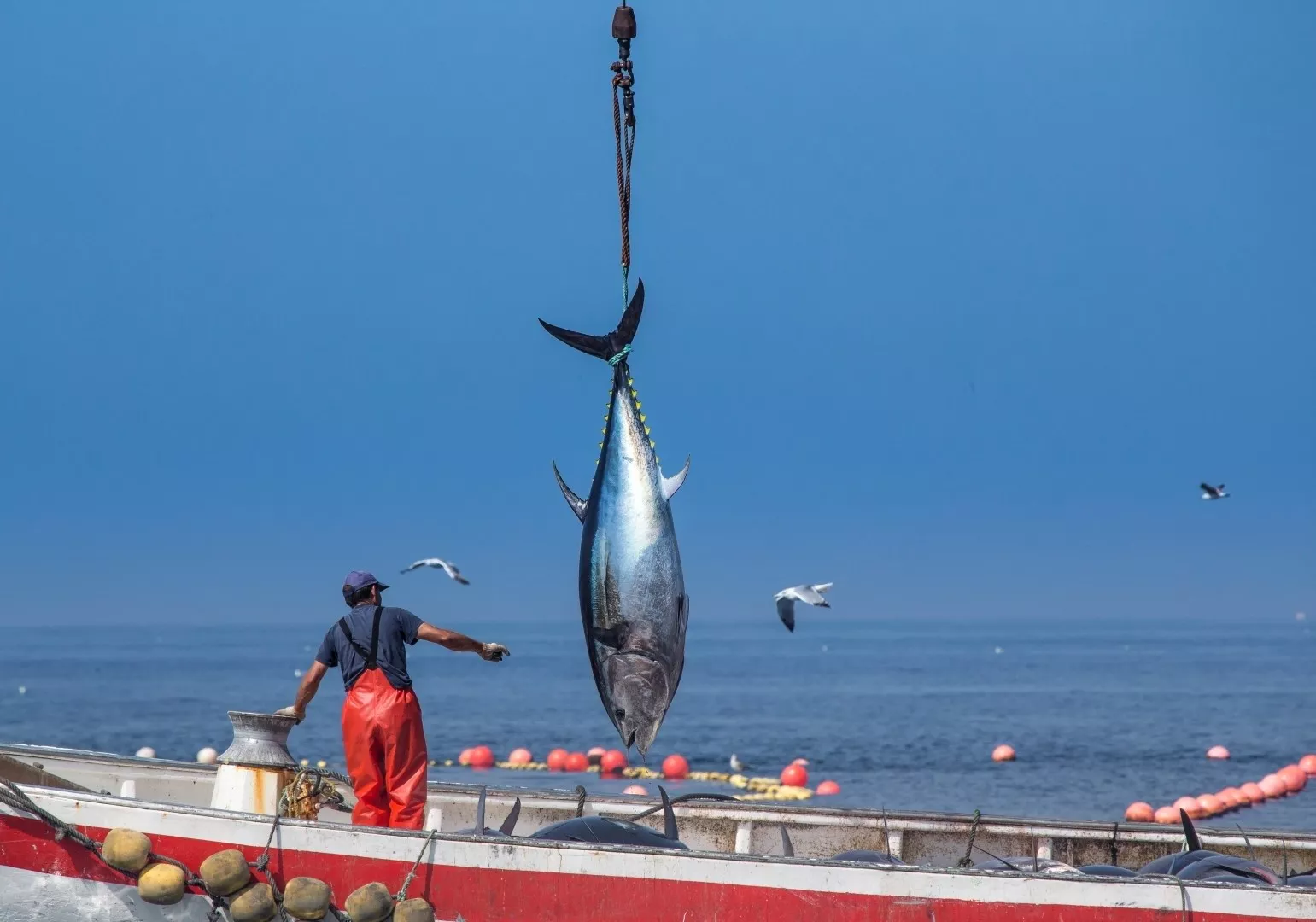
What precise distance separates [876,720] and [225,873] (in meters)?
37.3

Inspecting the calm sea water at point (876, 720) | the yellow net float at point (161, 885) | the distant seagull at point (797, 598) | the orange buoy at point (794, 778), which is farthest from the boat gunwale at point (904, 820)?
the orange buoy at point (794, 778)

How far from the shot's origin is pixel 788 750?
33.4 metres

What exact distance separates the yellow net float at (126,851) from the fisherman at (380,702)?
43.5 inches

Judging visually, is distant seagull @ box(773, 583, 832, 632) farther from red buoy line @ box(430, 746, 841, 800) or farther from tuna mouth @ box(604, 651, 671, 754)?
tuna mouth @ box(604, 651, 671, 754)

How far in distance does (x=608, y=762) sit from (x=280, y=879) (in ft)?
66.8

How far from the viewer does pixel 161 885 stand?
7.84 metres

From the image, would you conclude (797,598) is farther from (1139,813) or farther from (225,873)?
(225,873)

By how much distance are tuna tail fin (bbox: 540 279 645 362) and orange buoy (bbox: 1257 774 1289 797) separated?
2093 cm

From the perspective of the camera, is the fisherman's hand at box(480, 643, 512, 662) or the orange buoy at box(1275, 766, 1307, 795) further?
the orange buoy at box(1275, 766, 1307, 795)

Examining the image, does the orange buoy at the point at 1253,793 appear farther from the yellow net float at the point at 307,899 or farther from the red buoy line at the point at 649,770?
the yellow net float at the point at 307,899

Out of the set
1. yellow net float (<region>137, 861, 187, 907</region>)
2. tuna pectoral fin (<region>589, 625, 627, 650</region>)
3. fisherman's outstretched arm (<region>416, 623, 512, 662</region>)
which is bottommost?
yellow net float (<region>137, 861, 187, 907</region>)

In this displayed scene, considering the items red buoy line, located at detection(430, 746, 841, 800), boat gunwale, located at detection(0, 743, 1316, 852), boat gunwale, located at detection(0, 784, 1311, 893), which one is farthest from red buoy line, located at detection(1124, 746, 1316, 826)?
boat gunwale, located at detection(0, 784, 1311, 893)

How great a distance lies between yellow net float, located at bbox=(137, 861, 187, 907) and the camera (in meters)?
7.85

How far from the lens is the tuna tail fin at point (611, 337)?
747cm
